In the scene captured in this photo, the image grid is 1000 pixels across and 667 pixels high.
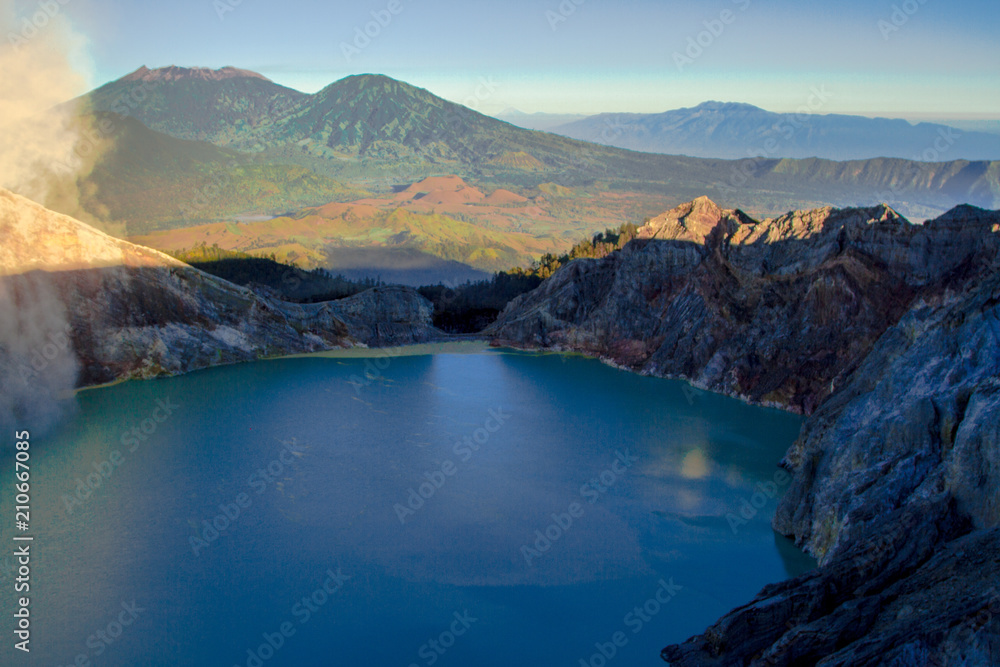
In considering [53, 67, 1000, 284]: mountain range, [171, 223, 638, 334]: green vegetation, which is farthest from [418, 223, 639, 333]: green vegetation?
[53, 67, 1000, 284]: mountain range

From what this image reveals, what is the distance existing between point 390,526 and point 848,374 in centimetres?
1544

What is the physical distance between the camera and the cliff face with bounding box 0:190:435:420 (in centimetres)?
3069

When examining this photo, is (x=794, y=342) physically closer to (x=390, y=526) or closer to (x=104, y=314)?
(x=390, y=526)

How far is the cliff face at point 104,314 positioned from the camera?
30.7 meters

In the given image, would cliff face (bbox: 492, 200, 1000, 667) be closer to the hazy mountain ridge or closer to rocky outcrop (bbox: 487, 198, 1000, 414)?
rocky outcrop (bbox: 487, 198, 1000, 414)

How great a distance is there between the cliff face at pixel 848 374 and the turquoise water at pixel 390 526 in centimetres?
215

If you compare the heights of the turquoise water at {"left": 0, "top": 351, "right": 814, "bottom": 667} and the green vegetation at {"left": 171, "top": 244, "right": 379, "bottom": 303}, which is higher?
the green vegetation at {"left": 171, "top": 244, "right": 379, "bottom": 303}

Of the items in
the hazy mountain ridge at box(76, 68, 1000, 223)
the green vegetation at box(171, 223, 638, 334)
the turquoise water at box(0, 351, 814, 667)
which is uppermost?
the hazy mountain ridge at box(76, 68, 1000, 223)

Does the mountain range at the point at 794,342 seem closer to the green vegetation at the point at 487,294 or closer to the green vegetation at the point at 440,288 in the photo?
the green vegetation at the point at 487,294

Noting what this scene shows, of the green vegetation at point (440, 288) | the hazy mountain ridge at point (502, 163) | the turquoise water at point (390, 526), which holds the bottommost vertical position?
the turquoise water at point (390, 526)

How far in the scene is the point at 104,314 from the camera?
33.8 m

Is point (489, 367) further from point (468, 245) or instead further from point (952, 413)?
point (468, 245)

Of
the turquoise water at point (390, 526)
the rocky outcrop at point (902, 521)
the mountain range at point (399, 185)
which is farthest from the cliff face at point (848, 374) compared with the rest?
the mountain range at point (399, 185)

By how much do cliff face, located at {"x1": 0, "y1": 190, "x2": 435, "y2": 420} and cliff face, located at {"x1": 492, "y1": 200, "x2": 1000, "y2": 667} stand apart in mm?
14301
